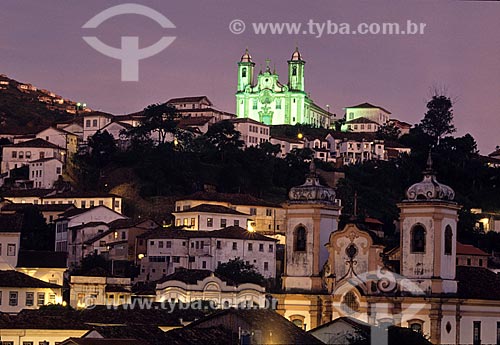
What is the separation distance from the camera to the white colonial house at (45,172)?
95.8m

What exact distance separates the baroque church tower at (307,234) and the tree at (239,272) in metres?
27.8

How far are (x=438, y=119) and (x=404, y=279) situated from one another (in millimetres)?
63108

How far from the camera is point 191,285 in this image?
68.0 m

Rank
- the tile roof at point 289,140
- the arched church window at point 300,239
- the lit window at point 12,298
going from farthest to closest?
the tile roof at point 289,140
the lit window at point 12,298
the arched church window at point 300,239

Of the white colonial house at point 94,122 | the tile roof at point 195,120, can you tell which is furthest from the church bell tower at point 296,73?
the white colonial house at point 94,122

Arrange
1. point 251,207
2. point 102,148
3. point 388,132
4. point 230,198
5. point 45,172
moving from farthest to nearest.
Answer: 1. point 388,132
2. point 102,148
3. point 45,172
4. point 230,198
5. point 251,207

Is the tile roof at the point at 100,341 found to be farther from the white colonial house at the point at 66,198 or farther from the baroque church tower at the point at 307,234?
the white colonial house at the point at 66,198

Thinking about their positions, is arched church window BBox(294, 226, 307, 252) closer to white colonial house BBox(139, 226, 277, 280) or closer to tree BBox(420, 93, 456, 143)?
white colonial house BBox(139, 226, 277, 280)

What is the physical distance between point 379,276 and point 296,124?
83108 millimetres

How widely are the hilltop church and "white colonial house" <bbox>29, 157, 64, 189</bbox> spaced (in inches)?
2053

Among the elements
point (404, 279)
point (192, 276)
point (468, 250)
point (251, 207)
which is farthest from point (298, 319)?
point (251, 207)

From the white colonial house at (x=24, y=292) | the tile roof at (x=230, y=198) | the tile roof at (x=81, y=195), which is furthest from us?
the tile roof at (x=81, y=195)

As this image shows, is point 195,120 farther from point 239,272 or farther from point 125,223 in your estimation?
point 239,272

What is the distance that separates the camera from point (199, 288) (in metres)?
68.1
